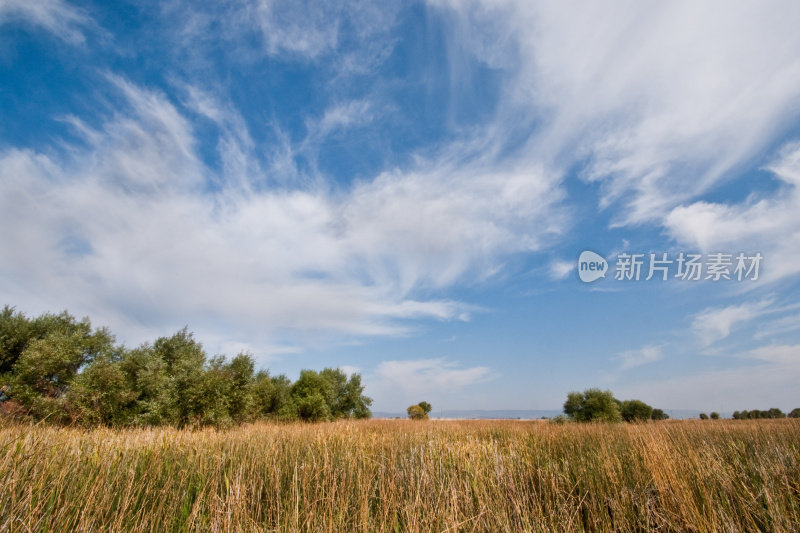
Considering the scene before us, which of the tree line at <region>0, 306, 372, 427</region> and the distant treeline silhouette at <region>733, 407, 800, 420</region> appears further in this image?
the distant treeline silhouette at <region>733, 407, 800, 420</region>

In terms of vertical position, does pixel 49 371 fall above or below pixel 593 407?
above

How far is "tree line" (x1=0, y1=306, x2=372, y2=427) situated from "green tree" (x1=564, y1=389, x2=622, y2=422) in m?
25.4

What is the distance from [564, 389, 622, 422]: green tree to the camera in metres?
27.6

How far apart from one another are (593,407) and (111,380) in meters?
35.5

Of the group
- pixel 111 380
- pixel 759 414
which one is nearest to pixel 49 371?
pixel 111 380

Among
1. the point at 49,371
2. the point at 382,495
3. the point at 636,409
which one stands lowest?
the point at 382,495

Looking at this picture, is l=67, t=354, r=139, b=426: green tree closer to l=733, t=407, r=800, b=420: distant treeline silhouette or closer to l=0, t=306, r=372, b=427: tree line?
l=0, t=306, r=372, b=427: tree line

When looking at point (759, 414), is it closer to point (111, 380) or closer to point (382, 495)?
point (382, 495)

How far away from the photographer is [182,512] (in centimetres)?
607

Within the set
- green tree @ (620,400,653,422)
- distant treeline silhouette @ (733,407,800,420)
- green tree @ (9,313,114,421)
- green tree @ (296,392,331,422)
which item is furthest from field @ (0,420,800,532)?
distant treeline silhouette @ (733,407,800,420)

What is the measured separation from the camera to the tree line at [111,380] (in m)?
21.2

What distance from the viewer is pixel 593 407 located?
2883 cm

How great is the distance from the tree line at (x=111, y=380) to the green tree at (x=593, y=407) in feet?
83.5

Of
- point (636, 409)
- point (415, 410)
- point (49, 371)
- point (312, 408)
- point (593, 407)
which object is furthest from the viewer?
point (415, 410)
